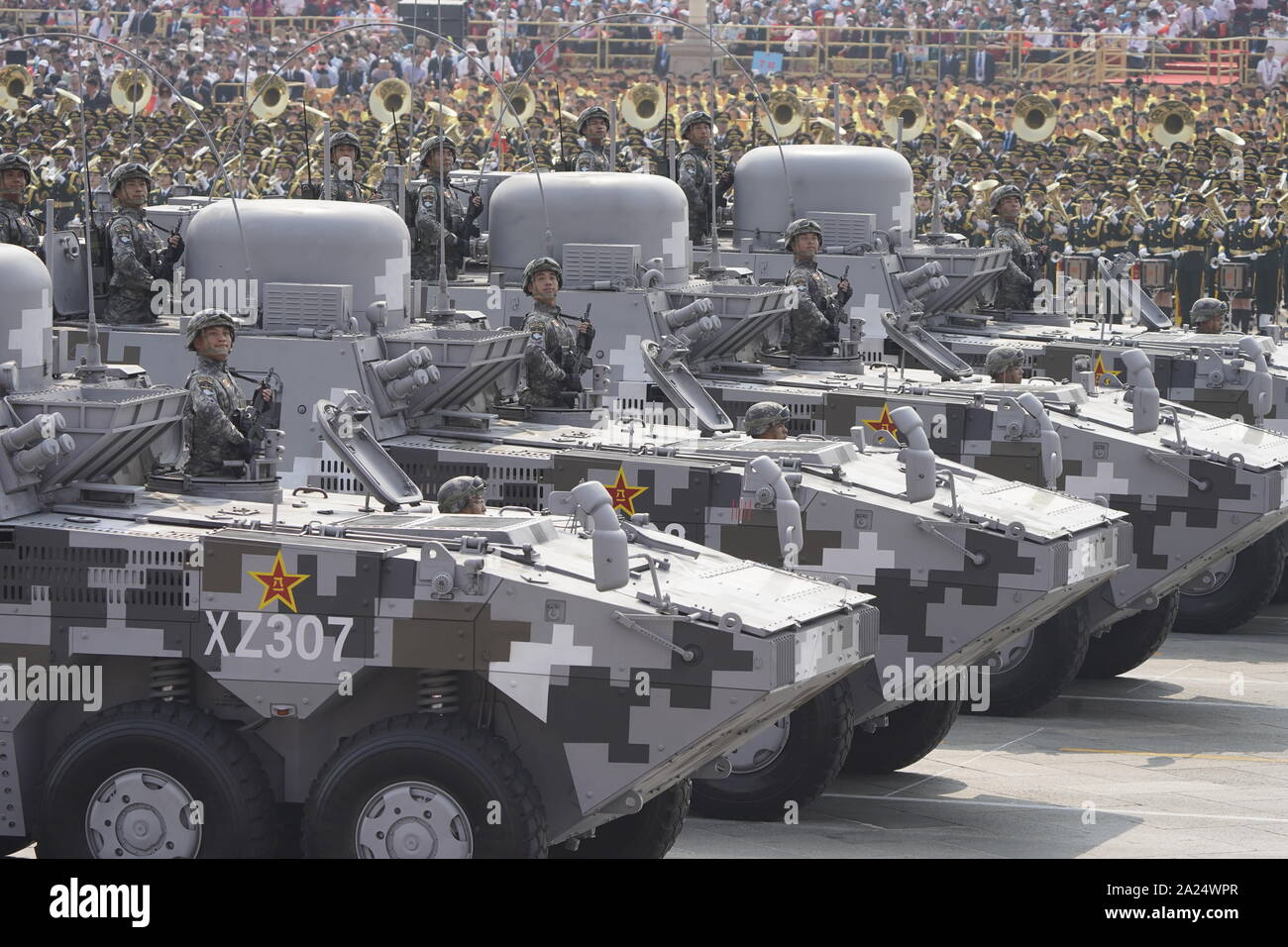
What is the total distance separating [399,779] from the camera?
11211 mm

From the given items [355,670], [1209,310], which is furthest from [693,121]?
[355,670]

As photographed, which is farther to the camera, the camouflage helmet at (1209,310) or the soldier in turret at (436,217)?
the camouflage helmet at (1209,310)

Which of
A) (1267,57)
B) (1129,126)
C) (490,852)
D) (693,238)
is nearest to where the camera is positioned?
(490,852)

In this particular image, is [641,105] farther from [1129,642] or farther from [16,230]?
[16,230]

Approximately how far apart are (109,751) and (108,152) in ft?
74.9

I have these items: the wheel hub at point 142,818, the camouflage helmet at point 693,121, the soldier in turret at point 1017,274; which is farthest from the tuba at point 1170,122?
the wheel hub at point 142,818

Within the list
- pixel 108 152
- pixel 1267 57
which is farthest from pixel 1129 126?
pixel 108 152

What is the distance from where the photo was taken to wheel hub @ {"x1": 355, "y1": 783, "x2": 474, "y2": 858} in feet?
36.5

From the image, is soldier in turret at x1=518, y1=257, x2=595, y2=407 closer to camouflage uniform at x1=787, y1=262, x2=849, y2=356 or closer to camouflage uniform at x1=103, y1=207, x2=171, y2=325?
camouflage uniform at x1=103, y1=207, x2=171, y2=325

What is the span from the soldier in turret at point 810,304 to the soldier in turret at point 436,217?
2.90 m

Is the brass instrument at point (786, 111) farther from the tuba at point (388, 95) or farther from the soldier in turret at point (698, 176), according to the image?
the soldier in turret at point (698, 176)

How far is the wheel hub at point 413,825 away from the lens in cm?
1113

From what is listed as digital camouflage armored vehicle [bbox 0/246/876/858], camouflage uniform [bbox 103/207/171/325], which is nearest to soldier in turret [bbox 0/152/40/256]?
camouflage uniform [bbox 103/207/171/325]

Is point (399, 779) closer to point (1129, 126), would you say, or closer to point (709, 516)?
point (709, 516)
